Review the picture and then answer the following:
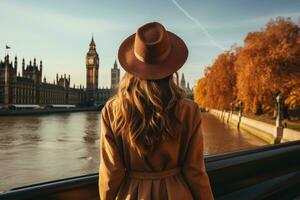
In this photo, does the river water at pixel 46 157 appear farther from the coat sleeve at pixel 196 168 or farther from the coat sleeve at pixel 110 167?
the coat sleeve at pixel 196 168

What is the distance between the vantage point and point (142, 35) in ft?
6.79

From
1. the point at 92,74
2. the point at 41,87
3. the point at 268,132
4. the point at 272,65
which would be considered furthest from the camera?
the point at 92,74

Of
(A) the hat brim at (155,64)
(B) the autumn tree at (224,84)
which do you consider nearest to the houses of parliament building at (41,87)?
(B) the autumn tree at (224,84)

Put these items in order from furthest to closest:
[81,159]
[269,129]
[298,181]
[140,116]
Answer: [269,129] → [81,159] → [298,181] → [140,116]

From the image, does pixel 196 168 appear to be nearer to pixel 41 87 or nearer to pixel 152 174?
pixel 152 174

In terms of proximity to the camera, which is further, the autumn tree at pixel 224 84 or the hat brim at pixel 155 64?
the autumn tree at pixel 224 84

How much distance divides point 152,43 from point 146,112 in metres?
0.37

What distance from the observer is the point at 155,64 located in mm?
2045

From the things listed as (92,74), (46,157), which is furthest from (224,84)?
(92,74)

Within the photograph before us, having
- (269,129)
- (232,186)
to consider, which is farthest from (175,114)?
(269,129)

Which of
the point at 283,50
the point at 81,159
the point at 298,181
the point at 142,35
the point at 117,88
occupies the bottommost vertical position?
the point at 81,159

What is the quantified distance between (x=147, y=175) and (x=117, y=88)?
52 cm

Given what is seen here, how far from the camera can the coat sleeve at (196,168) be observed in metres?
2.07

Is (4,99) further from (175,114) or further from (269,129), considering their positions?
(175,114)
